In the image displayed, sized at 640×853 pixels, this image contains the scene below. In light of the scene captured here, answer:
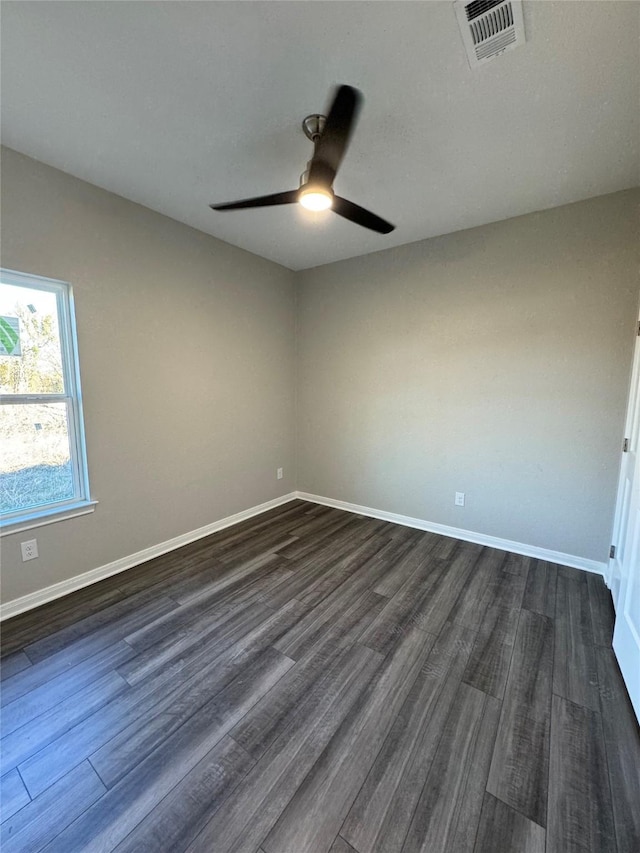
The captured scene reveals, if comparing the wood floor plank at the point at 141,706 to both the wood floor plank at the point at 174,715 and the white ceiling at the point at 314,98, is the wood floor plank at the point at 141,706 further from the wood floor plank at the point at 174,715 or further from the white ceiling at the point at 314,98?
the white ceiling at the point at 314,98

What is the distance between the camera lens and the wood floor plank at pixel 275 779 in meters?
1.05

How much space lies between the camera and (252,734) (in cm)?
137

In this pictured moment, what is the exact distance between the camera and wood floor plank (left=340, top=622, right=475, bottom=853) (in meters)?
1.07

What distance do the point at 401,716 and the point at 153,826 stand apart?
0.96 metres

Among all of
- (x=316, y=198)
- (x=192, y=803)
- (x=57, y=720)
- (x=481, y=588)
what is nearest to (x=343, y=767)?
(x=192, y=803)

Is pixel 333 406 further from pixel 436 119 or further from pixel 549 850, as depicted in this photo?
pixel 549 850

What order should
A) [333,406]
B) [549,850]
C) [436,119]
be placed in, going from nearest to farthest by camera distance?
[549,850] → [436,119] → [333,406]

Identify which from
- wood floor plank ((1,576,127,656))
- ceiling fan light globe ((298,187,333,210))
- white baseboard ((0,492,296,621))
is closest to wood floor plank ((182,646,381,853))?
wood floor plank ((1,576,127,656))

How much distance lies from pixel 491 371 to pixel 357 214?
69.6 inches

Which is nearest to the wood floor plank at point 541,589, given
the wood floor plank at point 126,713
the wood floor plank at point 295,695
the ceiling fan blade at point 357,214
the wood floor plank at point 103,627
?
the wood floor plank at point 295,695

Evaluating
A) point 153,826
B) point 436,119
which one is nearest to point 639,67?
point 436,119

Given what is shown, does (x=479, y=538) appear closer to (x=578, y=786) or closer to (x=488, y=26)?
(x=578, y=786)

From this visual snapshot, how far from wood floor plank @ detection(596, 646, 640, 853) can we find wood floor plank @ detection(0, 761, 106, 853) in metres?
1.73

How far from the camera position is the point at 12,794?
116 centimetres
